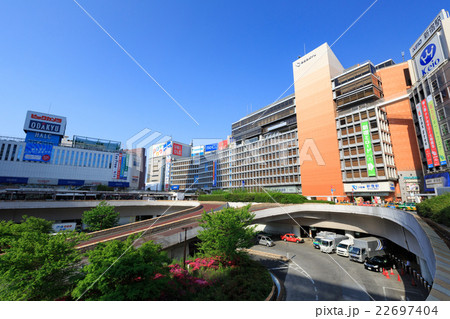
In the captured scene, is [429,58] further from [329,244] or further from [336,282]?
[336,282]

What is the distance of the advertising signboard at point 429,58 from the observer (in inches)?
1420

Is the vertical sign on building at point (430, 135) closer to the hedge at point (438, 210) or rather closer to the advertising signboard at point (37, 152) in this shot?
the hedge at point (438, 210)

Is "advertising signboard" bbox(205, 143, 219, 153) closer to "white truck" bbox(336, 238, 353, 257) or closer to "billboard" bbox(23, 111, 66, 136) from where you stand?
"billboard" bbox(23, 111, 66, 136)

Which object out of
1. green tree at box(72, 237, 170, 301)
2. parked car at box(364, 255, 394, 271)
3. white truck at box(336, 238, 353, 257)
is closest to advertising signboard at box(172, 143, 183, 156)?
white truck at box(336, 238, 353, 257)

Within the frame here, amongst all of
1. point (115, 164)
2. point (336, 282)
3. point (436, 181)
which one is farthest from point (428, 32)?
point (115, 164)

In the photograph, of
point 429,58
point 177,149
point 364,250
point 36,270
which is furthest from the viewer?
point 177,149

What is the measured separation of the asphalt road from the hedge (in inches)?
267

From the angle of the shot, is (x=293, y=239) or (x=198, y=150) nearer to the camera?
(x=293, y=239)

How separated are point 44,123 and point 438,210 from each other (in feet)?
403

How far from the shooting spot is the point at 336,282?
1853cm

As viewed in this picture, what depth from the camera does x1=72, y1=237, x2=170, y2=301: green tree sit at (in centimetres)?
841

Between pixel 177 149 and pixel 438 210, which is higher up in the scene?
pixel 177 149

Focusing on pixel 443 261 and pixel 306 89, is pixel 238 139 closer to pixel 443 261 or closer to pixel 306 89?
pixel 306 89

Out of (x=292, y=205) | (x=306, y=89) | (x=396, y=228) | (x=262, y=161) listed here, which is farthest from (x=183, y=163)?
(x=396, y=228)
